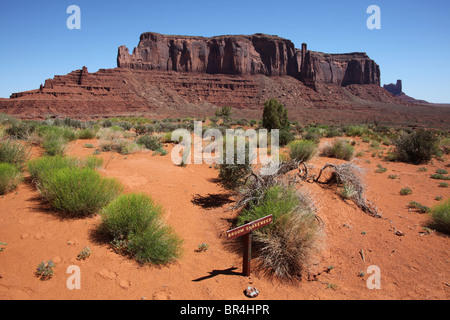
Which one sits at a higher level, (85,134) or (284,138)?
(85,134)

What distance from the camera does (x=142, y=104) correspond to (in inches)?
2506

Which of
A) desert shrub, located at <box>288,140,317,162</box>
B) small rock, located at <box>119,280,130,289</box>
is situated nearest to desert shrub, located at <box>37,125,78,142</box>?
small rock, located at <box>119,280,130,289</box>

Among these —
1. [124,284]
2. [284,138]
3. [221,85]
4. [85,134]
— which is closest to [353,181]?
[124,284]

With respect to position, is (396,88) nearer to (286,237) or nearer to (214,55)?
(214,55)

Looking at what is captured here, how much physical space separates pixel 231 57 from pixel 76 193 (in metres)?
91.1

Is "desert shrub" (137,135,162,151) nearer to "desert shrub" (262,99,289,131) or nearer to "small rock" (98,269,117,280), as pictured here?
"small rock" (98,269,117,280)

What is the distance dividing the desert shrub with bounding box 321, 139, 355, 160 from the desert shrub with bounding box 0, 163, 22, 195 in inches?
440

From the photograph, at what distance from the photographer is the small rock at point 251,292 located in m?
3.66

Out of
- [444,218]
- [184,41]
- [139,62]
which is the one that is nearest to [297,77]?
[184,41]

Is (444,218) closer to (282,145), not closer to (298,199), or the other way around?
(298,199)

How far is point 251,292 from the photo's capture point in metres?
3.69

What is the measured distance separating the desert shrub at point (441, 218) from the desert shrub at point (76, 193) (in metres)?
7.15
